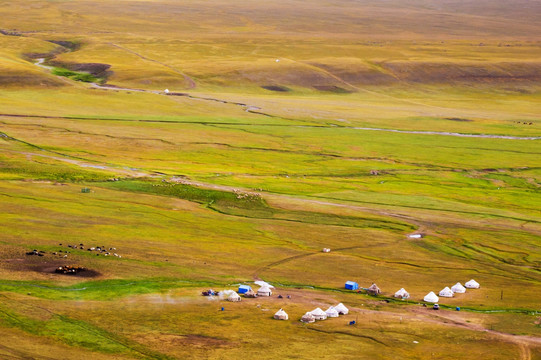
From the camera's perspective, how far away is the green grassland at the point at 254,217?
39188 millimetres

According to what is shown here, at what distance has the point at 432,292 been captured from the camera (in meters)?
46.8

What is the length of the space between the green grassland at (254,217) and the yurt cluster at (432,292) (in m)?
0.75

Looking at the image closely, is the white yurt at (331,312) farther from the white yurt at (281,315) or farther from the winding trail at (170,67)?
the winding trail at (170,67)

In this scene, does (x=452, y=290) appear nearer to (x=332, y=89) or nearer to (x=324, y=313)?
(x=324, y=313)

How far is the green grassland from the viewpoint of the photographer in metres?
39.2

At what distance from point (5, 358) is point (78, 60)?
142434mm

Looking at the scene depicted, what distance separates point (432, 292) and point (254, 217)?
898 inches

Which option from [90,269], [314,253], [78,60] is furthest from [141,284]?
[78,60]

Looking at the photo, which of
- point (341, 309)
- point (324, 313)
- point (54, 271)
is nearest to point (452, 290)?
point (341, 309)

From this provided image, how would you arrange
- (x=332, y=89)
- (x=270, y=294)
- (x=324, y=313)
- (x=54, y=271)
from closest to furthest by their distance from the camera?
(x=324, y=313)
(x=270, y=294)
(x=54, y=271)
(x=332, y=89)

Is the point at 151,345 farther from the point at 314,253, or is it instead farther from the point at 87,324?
the point at 314,253

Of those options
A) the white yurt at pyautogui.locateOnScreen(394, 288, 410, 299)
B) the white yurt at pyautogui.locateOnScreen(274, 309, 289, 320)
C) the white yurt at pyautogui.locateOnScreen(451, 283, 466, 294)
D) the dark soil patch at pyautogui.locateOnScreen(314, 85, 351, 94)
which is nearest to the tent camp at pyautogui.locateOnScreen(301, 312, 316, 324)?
the white yurt at pyautogui.locateOnScreen(274, 309, 289, 320)

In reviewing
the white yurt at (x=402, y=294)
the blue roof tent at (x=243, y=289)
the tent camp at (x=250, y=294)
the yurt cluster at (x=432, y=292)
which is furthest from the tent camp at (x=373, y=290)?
the blue roof tent at (x=243, y=289)

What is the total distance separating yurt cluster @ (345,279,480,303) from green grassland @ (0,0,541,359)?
2.47 feet
